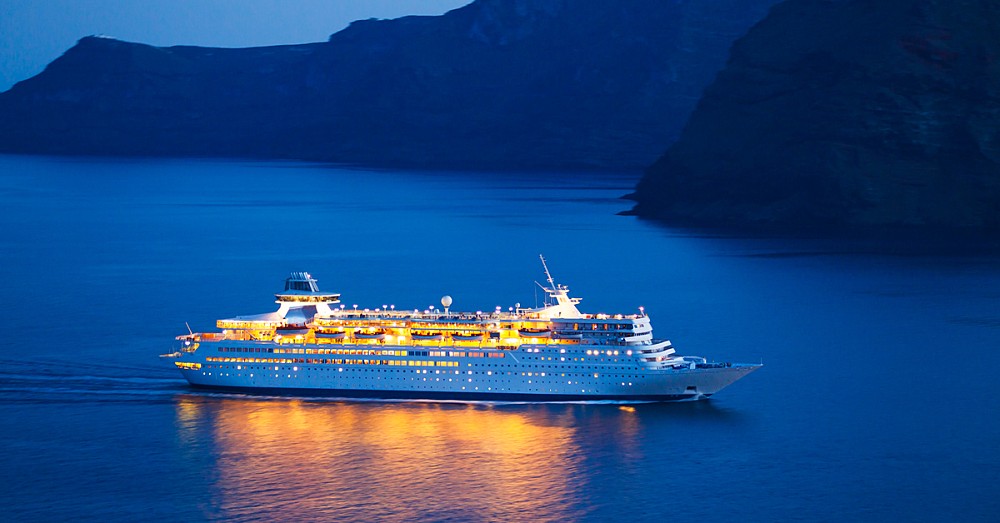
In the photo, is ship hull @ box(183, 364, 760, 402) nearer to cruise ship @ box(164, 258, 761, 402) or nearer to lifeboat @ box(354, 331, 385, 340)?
cruise ship @ box(164, 258, 761, 402)

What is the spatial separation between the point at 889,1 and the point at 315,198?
73856 mm

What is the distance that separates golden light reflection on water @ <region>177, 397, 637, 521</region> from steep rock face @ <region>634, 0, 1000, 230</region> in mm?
75339

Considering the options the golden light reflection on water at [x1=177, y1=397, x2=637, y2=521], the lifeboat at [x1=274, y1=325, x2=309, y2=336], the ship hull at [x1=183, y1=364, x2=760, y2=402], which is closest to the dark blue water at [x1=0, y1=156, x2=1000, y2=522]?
the golden light reflection on water at [x1=177, y1=397, x2=637, y2=521]

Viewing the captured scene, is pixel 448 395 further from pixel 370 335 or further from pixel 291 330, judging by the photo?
pixel 291 330

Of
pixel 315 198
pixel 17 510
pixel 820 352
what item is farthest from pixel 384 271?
pixel 315 198

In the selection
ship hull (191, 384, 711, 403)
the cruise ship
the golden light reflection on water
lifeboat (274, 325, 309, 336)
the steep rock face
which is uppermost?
the steep rock face

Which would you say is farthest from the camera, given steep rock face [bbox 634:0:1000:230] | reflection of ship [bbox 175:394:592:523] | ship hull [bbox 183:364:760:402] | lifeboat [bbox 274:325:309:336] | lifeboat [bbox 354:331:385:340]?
steep rock face [bbox 634:0:1000:230]

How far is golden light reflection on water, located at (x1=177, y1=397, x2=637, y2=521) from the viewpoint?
38.6m

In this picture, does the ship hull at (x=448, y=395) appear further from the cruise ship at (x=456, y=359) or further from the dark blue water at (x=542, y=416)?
the dark blue water at (x=542, y=416)

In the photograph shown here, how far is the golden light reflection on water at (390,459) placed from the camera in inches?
1519

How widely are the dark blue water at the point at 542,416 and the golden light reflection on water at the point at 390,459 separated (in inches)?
3.9

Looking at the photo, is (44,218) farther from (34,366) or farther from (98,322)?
(34,366)

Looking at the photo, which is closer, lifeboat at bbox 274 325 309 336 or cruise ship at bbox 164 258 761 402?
cruise ship at bbox 164 258 761 402

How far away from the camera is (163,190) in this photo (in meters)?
189
